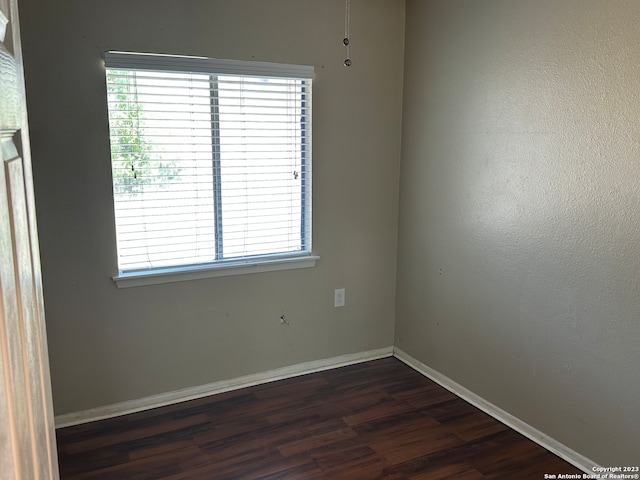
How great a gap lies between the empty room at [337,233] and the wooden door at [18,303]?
1.38m

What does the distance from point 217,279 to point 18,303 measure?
2.18 m

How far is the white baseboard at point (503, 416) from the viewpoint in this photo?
2.27 meters

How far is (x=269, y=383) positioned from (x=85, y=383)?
101 cm

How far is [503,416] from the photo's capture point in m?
2.63

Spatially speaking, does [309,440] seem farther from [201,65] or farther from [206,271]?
[201,65]

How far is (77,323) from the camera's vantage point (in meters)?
2.55

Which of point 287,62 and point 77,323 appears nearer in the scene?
point 77,323

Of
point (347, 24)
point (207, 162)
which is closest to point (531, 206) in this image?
point (347, 24)

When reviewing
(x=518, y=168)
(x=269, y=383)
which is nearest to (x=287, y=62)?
(x=518, y=168)

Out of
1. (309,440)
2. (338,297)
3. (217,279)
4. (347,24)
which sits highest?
(347,24)

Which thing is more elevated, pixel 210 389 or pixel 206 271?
pixel 206 271

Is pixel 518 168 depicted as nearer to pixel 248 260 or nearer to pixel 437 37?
pixel 437 37

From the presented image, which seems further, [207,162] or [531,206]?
[207,162]

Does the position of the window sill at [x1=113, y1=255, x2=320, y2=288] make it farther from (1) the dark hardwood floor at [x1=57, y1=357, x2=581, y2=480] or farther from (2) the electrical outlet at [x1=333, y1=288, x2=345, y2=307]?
(1) the dark hardwood floor at [x1=57, y1=357, x2=581, y2=480]
